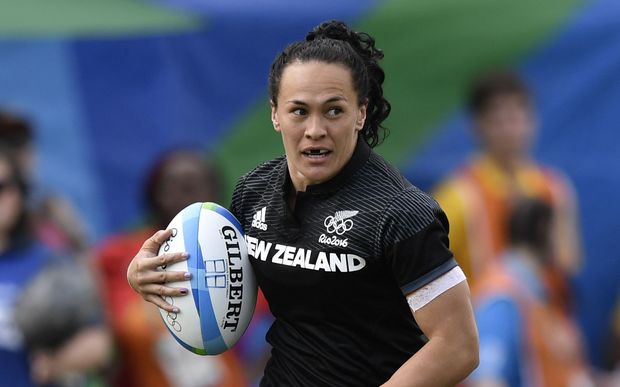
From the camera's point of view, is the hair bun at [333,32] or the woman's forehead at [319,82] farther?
the hair bun at [333,32]

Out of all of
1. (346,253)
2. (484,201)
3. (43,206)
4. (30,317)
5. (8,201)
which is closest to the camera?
(346,253)

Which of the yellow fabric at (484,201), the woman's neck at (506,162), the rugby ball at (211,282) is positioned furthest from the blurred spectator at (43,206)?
the rugby ball at (211,282)

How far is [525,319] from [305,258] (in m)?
3.27

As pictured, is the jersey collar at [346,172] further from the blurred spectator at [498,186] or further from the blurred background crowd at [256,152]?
the blurred spectator at [498,186]

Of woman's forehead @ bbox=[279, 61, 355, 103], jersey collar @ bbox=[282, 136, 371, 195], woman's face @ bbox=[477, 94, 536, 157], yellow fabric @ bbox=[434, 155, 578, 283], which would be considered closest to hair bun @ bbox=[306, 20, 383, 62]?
woman's forehead @ bbox=[279, 61, 355, 103]

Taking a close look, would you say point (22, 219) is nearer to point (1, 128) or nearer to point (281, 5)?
point (1, 128)

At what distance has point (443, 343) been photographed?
3678mm

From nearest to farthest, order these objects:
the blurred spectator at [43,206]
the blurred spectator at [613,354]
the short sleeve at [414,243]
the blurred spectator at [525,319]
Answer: the short sleeve at [414,243], the blurred spectator at [525,319], the blurred spectator at [43,206], the blurred spectator at [613,354]

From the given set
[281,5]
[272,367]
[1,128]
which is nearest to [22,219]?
[1,128]

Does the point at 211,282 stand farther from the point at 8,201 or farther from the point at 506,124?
the point at 506,124

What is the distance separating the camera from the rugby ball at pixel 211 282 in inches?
160

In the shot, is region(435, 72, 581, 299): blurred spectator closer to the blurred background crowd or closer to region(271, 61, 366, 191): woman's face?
the blurred background crowd

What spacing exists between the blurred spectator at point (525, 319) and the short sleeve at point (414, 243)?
305 centimetres

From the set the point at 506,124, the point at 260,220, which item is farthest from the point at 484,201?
the point at 260,220
